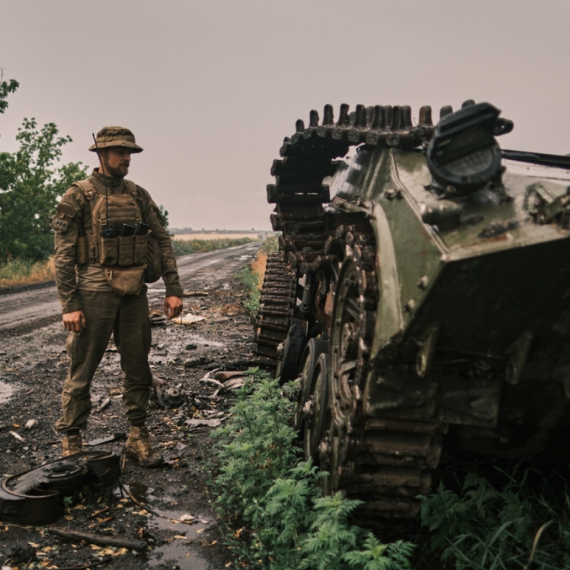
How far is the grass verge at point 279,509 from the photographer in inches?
121

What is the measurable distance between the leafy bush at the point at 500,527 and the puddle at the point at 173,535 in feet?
4.03

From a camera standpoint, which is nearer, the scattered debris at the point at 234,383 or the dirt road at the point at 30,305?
the scattered debris at the point at 234,383

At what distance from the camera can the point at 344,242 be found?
12.5 feet

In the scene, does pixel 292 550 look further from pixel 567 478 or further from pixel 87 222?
pixel 87 222

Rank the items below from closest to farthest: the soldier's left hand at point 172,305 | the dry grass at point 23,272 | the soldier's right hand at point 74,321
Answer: the soldier's right hand at point 74,321 < the soldier's left hand at point 172,305 < the dry grass at point 23,272

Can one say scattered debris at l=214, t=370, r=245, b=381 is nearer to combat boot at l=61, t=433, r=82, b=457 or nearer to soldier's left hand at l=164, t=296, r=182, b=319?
soldier's left hand at l=164, t=296, r=182, b=319

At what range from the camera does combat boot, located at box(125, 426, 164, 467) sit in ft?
15.6

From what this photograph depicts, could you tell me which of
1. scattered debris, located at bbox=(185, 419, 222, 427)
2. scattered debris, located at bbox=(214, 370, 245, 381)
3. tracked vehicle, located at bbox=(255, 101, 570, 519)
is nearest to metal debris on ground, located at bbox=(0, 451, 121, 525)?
tracked vehicle, located at bbox=(255, 101, 570, 519)

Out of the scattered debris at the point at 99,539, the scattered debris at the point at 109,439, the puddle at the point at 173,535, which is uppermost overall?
the scattered debris at the point at 109,439

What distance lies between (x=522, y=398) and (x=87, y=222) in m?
3.05

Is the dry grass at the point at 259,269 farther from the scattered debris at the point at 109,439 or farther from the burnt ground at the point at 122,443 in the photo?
the scattered debris at the point at 109,439

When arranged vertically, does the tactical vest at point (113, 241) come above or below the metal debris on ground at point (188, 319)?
above

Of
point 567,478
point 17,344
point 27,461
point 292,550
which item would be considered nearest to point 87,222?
point 27,461

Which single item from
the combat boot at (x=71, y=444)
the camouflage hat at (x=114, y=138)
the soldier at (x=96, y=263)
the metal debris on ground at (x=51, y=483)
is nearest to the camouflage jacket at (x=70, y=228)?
the soldier at (x=96, y=263)
